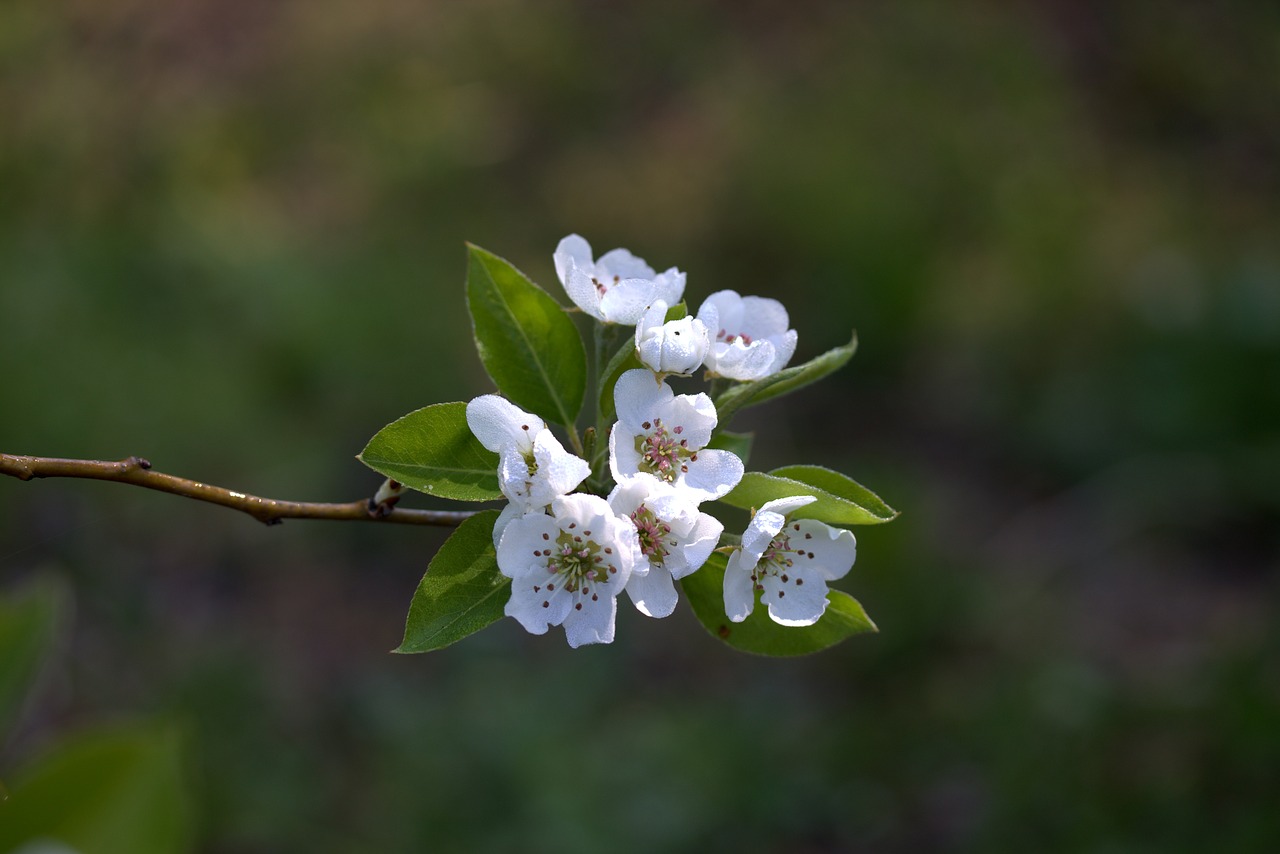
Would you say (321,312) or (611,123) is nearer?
(321,312)

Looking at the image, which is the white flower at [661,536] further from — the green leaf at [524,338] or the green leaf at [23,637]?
the green leaf at [23,637]

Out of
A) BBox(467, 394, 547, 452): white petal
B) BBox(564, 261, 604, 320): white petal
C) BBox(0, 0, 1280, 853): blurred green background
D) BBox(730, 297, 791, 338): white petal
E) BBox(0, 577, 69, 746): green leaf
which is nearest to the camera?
BBox(467, 394, 547, 452): white petal

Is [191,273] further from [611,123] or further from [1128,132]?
[1128,132]

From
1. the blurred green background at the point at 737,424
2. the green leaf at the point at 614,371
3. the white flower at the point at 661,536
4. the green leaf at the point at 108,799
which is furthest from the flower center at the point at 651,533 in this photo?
the blurred green background at the point at 737,424

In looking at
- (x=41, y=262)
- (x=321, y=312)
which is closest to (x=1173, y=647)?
(x=321, y=312)

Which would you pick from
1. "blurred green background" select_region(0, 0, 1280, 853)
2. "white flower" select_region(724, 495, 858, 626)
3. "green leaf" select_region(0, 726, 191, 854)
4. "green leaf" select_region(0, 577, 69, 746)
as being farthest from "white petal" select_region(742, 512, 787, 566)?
"blurred green background" select_region(0, 0, 1280, 853)

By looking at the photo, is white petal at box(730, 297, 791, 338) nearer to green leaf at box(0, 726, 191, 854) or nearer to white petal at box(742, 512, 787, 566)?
white petal at box(742, 512, 787, 566)

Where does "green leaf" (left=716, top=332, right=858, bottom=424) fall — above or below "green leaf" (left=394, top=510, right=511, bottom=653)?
above
